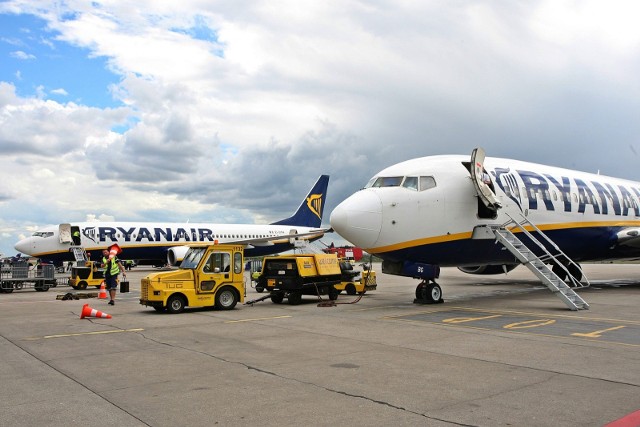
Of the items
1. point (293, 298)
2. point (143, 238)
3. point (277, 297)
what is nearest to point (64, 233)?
point (143, 238)

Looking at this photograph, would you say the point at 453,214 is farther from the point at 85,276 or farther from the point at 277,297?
the point at 85,276

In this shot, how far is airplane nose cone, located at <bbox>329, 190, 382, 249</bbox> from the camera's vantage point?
608 inches

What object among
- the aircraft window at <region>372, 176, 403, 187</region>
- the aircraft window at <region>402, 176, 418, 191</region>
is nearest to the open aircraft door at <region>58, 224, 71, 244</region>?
the aircraft window at <region>372, 176, 403, 187</region>

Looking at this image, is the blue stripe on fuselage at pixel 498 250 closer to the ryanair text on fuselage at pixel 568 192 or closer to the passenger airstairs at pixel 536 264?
the passenger airstairs at pixel 536 264

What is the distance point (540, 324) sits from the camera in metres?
12.7

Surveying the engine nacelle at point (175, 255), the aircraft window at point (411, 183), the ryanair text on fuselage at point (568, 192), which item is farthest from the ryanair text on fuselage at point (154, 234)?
the ryanair text on fuselage at point (568, 192)

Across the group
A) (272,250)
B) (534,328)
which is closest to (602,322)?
(534,328)

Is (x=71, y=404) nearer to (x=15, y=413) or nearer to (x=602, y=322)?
(x=15, y=413)

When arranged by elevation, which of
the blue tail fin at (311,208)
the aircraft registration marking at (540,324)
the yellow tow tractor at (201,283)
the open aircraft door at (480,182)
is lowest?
the aircraft registration marking at (540,324)

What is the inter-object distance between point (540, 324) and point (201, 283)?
A: 31.6ft

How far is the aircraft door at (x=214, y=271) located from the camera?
16.3 metres

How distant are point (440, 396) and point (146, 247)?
132 ft

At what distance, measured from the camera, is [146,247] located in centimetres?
4341

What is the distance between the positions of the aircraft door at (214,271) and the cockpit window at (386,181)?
509cm
